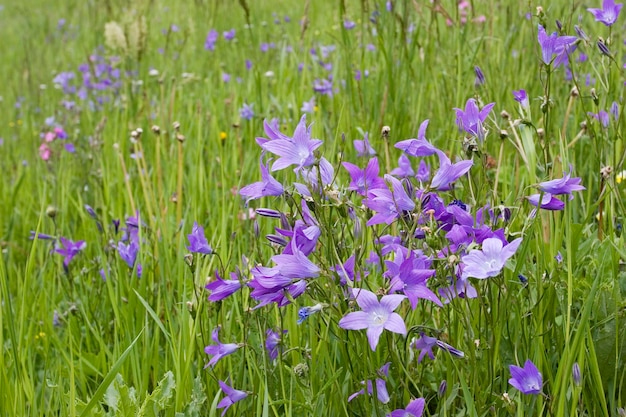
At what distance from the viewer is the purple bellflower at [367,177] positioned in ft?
4.23

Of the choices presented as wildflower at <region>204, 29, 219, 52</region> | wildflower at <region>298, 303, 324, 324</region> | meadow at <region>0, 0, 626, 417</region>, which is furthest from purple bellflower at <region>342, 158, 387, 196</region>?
wildflower at <region>204, 29, 219, 52</region>

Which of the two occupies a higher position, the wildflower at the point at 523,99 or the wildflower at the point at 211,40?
the wildflower at the point at 523,99

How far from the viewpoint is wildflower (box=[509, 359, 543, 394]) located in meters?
1.20

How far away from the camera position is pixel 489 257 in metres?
1.08

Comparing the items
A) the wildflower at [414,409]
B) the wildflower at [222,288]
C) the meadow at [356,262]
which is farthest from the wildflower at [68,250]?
the wildflower at [414,409]

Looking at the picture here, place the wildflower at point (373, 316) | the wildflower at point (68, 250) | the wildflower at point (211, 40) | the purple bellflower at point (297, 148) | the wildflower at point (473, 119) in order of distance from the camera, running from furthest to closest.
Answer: the wildflower at point (211, 40) → the wildflower at point (68, 250) → the wildflower at point (473, 119) → the purple bellflower at point (297, 148) → the wildflower at point (373, 316)

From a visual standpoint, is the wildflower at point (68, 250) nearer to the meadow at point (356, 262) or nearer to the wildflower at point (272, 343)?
the meadow at point (356, 262)

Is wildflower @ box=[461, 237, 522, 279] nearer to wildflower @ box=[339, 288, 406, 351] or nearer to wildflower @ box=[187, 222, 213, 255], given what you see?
wildflower @ box=[339, 288, 406, 351]

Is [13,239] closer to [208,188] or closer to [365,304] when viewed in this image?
[208,188]

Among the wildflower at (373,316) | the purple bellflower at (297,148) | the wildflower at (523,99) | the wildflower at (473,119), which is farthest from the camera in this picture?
the wildflower at (523,99)

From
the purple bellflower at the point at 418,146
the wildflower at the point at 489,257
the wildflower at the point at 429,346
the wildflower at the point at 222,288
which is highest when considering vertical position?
the purple bellflower at the point at 418,146

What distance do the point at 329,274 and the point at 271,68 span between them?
11.8 ft

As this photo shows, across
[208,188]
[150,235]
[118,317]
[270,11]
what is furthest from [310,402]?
[270,11]

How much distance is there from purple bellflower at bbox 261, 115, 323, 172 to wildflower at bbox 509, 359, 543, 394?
50 cm
